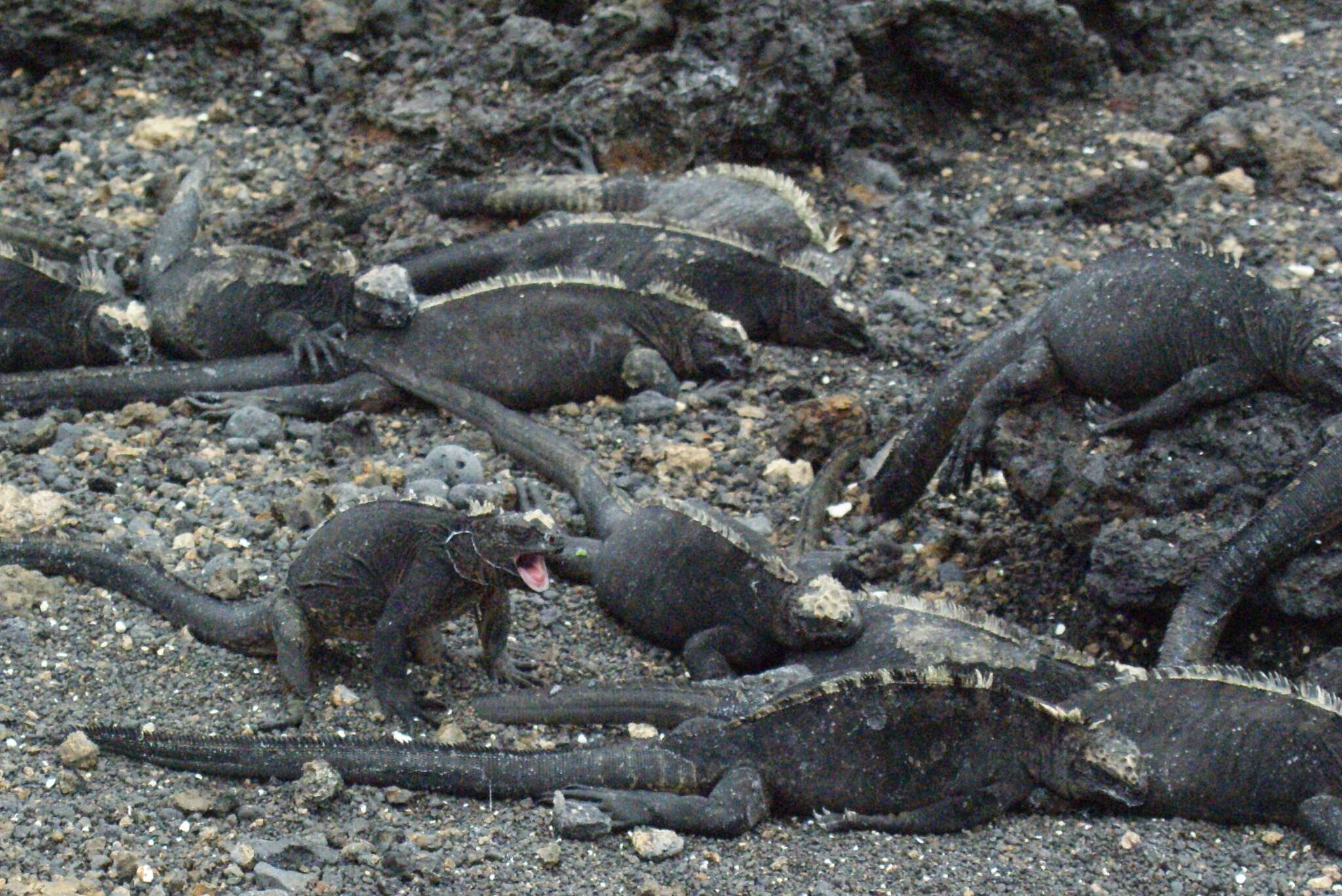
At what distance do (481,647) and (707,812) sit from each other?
1.04 m

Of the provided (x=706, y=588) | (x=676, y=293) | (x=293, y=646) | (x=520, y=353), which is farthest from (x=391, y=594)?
(x=676, y=293)

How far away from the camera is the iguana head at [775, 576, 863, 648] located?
5.31 metres

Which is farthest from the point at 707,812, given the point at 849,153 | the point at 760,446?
the point at 849,153

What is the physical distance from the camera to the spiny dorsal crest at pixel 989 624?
5164 mm

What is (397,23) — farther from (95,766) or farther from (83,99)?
(95,766)

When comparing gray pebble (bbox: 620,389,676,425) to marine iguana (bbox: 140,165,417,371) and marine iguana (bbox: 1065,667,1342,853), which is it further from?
marine iguana (bbox: 1065,667,1342,853)

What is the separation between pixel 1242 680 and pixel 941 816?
→ 988 mm

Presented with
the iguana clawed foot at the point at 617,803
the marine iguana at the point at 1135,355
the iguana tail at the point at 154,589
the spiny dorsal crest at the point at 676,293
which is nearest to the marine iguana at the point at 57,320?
the iguana tail at the point at 154,589

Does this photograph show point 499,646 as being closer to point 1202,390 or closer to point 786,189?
point 1202,390

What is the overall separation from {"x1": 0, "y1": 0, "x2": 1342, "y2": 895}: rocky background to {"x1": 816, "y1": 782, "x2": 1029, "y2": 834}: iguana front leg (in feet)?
0.16

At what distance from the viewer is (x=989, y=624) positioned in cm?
536

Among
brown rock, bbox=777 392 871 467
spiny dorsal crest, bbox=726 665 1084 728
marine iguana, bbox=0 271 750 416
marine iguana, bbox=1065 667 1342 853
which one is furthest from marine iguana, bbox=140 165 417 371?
marine iguana, bbox=1065 667 1342 853

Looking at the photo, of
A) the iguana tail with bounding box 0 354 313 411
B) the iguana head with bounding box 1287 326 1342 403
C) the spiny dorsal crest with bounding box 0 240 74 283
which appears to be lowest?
the iguana tail with bounding box 0 354 313 411

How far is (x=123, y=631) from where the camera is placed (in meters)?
5.21
